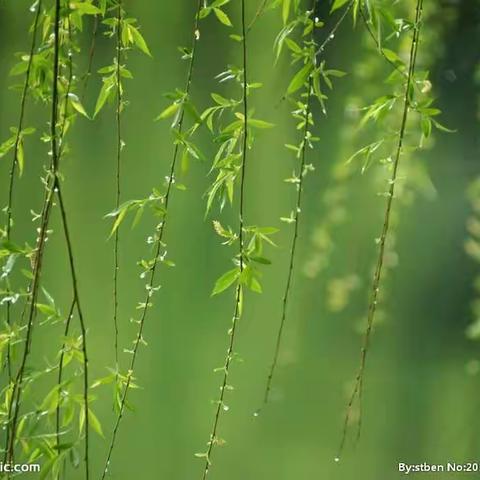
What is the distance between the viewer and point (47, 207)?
86 centimetres

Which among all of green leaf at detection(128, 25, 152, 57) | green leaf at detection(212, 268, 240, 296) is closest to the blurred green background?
green leaf at detection(128, 25, 152, 57)

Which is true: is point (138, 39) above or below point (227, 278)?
above

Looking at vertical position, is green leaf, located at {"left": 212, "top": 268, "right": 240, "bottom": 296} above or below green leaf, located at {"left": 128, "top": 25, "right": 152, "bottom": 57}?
below

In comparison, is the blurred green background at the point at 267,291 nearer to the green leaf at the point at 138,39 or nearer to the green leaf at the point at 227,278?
the green leaf at the point at 138,39

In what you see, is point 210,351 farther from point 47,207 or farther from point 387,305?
point 47,207

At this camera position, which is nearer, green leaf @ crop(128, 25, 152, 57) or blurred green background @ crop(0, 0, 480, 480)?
green leaf @ crop(128, 25, 152, 57)

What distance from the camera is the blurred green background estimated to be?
5.21ft

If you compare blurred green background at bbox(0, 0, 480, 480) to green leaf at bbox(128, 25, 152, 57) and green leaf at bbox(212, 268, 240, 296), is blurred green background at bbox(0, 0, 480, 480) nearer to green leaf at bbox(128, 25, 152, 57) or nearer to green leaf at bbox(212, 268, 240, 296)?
green leaf at bbox(128, 25, 152, 57)

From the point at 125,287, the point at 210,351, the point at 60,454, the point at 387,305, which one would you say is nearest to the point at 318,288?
the point at 387,305

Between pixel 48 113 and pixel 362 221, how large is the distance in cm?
78

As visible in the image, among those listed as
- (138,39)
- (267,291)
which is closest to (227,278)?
(138,39)

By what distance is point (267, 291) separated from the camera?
162 centimetres

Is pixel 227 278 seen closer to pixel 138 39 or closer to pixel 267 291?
pixel 138 39

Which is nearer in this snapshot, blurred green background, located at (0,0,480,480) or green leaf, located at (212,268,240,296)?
green leaf, located at (212,268,240,296)
